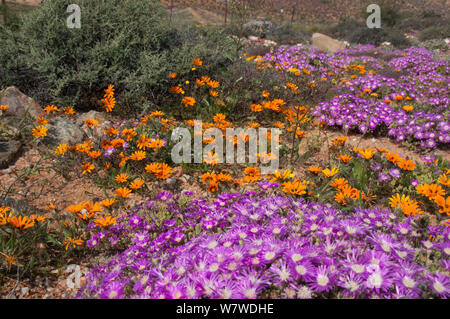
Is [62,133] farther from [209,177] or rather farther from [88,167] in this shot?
[209,177]

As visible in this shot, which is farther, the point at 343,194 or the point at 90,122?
the point at 90,122

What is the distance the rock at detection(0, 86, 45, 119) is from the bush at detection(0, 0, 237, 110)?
1.28 ft

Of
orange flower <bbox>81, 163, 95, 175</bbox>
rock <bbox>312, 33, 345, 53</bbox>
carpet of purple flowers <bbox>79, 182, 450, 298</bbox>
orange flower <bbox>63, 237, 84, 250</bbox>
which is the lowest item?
orange flower <bbox>63, 237, 84, 250</bbox>

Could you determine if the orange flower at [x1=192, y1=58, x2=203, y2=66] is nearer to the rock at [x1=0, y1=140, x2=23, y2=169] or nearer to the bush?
the bush

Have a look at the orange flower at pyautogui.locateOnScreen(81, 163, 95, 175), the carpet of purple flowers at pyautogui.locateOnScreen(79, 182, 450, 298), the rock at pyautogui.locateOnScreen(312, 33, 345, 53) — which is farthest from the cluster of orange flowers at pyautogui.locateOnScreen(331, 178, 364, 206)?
the rock at pyautogui.locateOnScreen(312, 33, 345, 53)

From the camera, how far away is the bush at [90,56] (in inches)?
185

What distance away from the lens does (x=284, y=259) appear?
5.40 feet

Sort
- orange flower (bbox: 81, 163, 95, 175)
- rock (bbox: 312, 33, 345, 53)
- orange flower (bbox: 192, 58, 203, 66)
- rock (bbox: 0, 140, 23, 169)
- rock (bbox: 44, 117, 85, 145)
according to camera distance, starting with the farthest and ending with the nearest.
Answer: rock (bbox: 312, 33, 345, 53)
orange flower (bbox: 192, 58, 203, 66)
rock (bbox: 44, 117, 85, 145)
rock (bbox: 0, 140, 23, 169)
orange flower (bbox: 81, 163, 95, 175)

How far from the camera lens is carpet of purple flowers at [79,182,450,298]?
1468 mm

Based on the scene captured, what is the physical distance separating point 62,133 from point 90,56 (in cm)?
169

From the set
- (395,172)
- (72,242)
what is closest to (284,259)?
(72,242)

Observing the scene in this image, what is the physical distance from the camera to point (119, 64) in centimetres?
492
